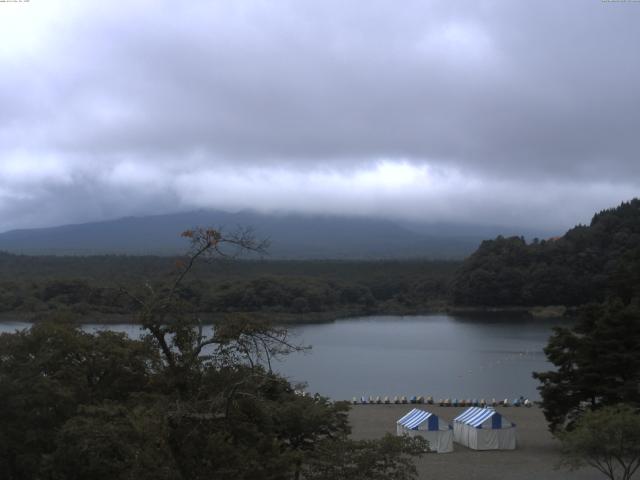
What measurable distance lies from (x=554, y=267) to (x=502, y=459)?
46.3 meters

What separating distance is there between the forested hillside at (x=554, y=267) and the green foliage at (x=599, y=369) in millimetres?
41076

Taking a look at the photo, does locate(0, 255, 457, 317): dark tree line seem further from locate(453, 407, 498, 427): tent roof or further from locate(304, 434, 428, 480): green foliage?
locate(304, 434, 428, 480): green foliage

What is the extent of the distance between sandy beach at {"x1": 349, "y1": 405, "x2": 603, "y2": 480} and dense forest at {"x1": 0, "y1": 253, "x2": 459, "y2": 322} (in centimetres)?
2187

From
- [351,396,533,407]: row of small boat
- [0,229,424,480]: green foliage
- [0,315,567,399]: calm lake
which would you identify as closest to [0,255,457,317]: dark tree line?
[0,315,567,399]: calm lake

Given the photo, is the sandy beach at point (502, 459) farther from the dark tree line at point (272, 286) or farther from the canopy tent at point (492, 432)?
the dark tree line at point (272, 286)

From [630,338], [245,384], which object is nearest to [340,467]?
[245,384]

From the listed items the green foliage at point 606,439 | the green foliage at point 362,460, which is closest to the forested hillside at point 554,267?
the green foliage at point 606,439

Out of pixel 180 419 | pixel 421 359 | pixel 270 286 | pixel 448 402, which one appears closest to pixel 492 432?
pixel 448 402

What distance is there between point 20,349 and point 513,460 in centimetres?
963

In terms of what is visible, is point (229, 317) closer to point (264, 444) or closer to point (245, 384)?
point (245, 384)

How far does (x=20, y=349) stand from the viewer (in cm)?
980

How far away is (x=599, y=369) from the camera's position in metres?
15.0

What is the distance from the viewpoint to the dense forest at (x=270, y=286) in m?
47.2

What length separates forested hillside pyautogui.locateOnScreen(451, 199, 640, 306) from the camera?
5775cm
